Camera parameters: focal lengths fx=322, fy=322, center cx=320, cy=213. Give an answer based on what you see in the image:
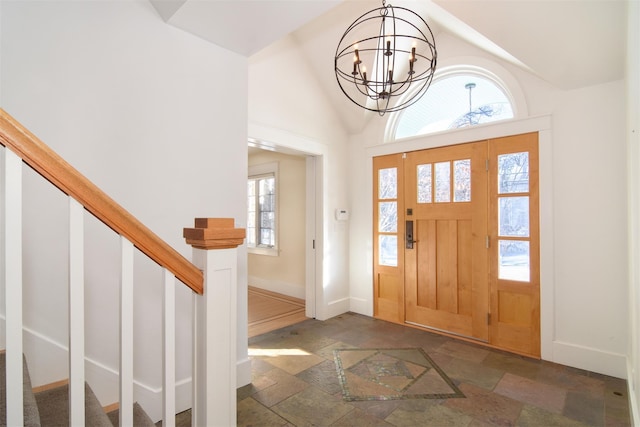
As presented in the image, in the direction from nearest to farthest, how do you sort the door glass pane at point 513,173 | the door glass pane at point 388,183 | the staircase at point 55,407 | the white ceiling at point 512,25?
the staircase at point 55,407, the white ceiling at point 512,25, the door glass pane at point 513,173, the door glass pane at point 388,183

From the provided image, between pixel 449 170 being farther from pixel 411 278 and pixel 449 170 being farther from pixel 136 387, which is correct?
pixel 136 387

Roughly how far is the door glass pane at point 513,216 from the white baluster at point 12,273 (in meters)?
3.45

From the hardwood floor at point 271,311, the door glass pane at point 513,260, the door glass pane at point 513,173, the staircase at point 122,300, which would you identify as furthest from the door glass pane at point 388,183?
the staircase at point 122,300

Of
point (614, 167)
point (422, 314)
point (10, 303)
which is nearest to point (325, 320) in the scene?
point (422, 314)

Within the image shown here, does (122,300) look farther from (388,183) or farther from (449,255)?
(388,183)

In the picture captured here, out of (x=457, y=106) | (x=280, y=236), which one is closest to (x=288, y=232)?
(x=280, y=236)

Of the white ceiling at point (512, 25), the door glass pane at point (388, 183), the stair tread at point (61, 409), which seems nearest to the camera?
the stair tread at point (61, 409)

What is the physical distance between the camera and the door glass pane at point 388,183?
12.9ft

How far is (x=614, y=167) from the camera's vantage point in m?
2.58

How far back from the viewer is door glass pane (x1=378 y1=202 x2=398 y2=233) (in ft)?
12.9

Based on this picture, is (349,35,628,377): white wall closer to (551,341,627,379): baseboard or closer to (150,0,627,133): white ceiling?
(551,341,627,379): baseboard

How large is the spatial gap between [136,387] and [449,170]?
3.31 metres

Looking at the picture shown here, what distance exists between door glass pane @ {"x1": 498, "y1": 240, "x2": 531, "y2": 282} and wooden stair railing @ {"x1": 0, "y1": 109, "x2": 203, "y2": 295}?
9.94ft

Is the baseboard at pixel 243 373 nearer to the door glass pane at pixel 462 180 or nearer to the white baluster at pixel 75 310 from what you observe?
the white baluster at pixel 75 310
